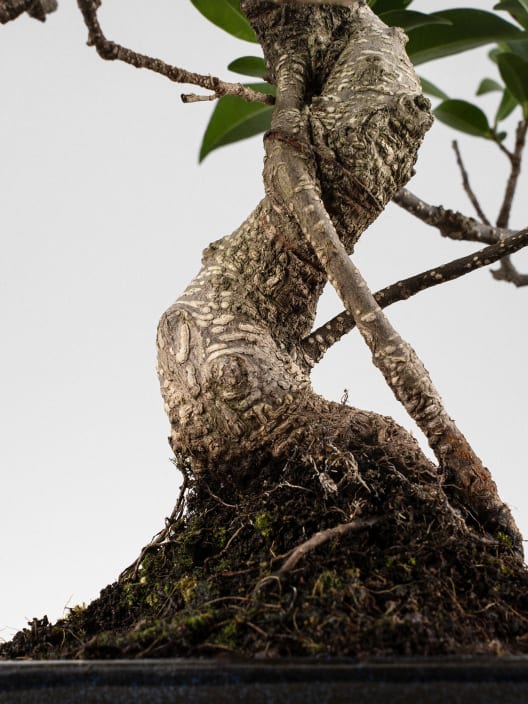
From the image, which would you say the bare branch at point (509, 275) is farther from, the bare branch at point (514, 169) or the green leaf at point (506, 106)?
the green leaf at point (506, 106)

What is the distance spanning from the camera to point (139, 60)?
89 centimetres

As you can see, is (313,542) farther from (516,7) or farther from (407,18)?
(516,7)

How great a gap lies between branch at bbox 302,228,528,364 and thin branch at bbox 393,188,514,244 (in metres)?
0.29

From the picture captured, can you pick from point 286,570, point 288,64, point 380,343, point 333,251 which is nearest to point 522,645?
point 286,570

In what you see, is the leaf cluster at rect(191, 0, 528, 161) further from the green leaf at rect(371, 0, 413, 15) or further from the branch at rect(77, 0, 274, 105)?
the branch at rect(77, 0, 274, 105)

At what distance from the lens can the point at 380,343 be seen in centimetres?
89

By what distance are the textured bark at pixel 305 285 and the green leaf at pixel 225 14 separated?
0.20 m

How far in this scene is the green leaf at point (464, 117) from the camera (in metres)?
1.57

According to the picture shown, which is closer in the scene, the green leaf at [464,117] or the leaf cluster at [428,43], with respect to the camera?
the leaf cluster at [428,43]

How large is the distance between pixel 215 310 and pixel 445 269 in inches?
14.1

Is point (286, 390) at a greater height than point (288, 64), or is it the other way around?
point (288, 64)

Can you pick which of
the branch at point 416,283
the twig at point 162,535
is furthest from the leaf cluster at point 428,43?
the twig at point 162,535

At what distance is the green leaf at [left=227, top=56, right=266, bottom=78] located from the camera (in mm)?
1394

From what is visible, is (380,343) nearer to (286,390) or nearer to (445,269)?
(286,390)
